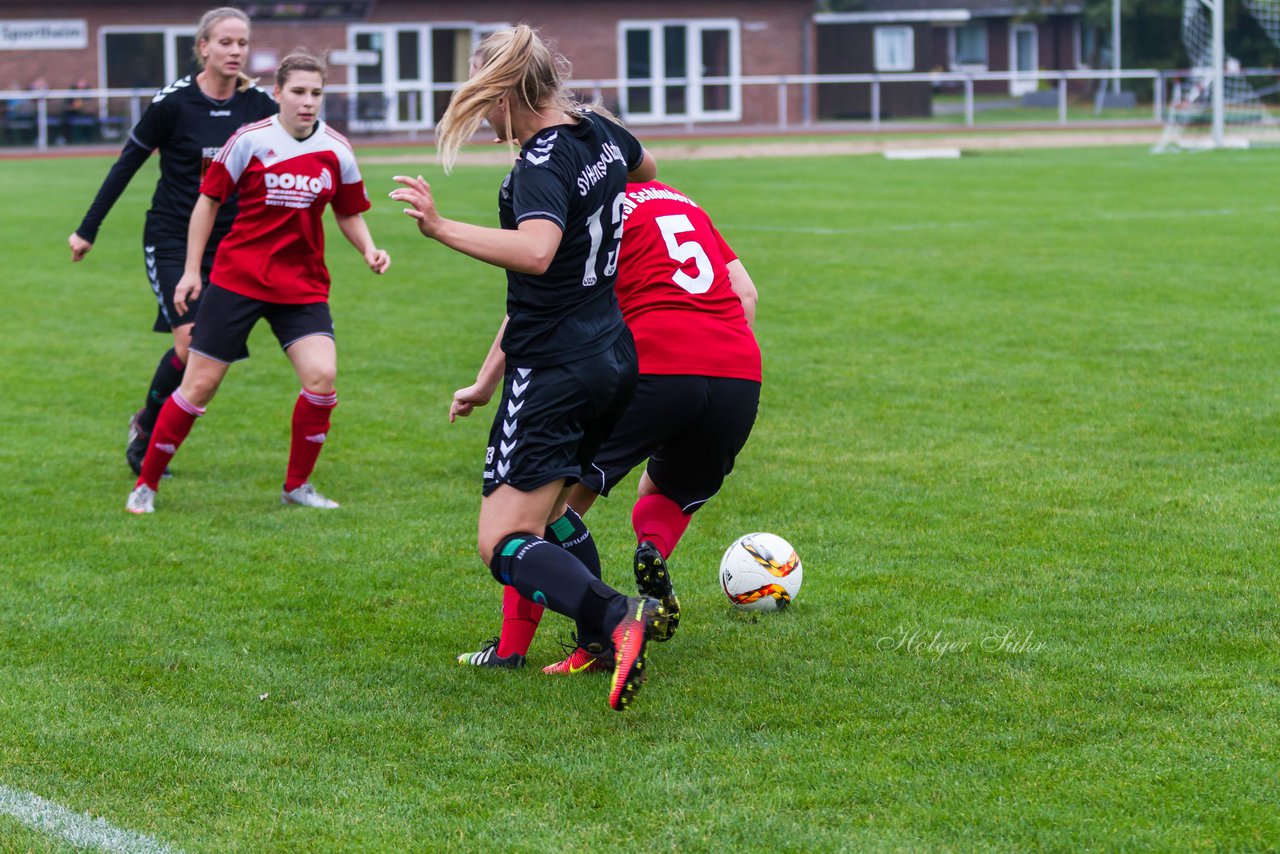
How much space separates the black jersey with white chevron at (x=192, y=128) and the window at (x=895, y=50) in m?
42.9

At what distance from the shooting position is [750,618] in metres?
5.13

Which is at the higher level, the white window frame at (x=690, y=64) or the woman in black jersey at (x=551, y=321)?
the white window frame at (x=690, y=64)

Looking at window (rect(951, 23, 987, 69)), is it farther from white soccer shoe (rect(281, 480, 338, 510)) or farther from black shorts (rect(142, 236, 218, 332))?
white soccer shoe (rect(281, 480, 338, 510))

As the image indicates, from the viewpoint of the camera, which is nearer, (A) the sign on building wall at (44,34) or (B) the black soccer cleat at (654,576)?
(B) the black soccer cleat at (654,576)

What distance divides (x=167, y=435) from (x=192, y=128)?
4.92ft

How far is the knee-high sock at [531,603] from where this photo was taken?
466 cm

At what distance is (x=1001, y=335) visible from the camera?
10609mm

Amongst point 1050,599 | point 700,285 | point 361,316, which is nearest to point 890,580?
point 1050,599

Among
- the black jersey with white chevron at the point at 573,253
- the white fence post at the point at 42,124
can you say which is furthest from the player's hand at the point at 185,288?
the white fence post at the point at 42,124

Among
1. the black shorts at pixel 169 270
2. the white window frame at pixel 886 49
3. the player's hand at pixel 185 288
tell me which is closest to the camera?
the player's hand at pixel 185 288

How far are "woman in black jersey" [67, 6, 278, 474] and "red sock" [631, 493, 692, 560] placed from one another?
310cm

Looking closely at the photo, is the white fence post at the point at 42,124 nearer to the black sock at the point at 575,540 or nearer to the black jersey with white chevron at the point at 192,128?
the black jersey with white chevron at the point at 192,128

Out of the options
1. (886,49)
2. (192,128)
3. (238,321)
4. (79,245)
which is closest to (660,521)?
(238,321)

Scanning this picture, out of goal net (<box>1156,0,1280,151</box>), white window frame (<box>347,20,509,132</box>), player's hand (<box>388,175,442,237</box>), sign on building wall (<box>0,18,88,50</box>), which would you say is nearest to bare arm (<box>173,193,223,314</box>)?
player's hand (<box>388,175,442,237</box>)
